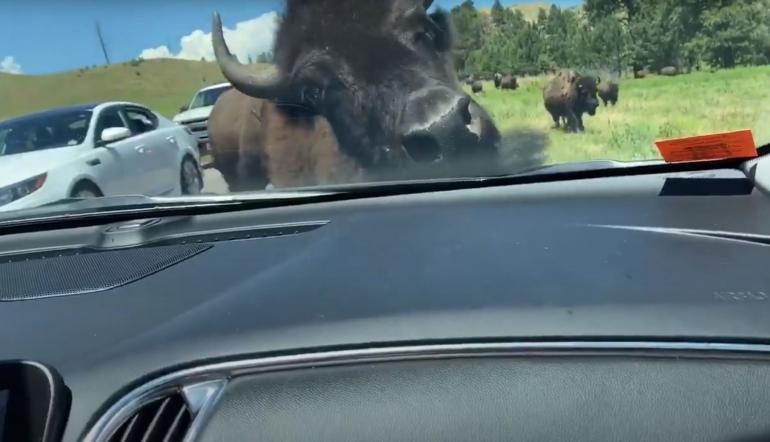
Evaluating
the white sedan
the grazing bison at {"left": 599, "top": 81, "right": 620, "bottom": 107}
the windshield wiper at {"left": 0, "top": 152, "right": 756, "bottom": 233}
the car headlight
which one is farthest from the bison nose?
the car headlight

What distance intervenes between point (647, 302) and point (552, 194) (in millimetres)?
1174

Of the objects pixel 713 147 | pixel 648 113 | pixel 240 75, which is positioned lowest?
pixel 713 147

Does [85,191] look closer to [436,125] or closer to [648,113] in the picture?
[436,125]

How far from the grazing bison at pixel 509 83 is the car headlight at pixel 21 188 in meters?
1.74

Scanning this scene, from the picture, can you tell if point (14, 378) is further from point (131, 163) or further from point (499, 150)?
point (499, 150)

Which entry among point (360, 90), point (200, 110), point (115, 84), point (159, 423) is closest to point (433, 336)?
point (159, 423)

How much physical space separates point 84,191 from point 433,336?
1855 mm

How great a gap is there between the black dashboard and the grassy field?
473mm

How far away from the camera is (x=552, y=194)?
316 centimetres

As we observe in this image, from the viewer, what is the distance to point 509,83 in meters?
3.19

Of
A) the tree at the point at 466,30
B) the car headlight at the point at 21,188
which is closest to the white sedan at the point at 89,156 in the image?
the car headlight at the point at 21,188

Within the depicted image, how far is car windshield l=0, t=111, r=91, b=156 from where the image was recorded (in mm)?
3223

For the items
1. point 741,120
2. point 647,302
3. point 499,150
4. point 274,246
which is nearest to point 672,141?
point 741,120

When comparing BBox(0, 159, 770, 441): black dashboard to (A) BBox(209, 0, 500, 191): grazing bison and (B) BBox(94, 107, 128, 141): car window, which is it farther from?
(B) BBox(94, 107, 128, 141): car window
